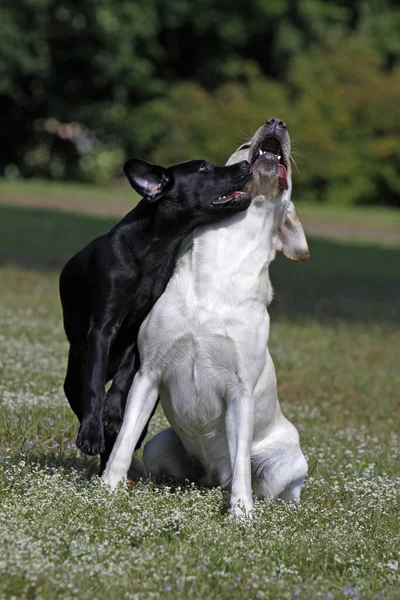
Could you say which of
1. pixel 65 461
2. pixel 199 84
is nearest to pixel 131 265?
pixel 65 461

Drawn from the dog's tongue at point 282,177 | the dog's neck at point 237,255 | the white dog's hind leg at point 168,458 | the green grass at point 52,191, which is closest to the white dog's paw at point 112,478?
the white dog's hind leg at point 168,458

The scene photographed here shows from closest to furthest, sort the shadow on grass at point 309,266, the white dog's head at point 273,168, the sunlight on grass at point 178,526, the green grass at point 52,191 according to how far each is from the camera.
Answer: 1. the sunlight on grass at point 178,526
2. the white dog's head at point 273,168
3. the shadow on grass at point 309,266
4. the green grass at point 52,191

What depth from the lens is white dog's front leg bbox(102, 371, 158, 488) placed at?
502 cm

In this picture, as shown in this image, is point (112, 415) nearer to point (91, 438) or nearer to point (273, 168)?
point (91, 438)

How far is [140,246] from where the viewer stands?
5.31m

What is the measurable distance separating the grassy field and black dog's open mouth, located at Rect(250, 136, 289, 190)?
5.38 ft

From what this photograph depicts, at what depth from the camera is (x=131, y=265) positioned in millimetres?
5277

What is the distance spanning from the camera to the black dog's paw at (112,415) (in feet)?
17.5

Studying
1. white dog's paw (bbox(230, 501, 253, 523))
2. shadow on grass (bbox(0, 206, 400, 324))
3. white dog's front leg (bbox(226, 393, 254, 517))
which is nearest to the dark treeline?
shadow on grass (bbox(0, 206, 400, 324))

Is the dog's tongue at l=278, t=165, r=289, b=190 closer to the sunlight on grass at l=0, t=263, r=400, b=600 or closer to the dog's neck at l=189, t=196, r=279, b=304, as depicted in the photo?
the dog's neck at l=189, t=196, r=279, b=304

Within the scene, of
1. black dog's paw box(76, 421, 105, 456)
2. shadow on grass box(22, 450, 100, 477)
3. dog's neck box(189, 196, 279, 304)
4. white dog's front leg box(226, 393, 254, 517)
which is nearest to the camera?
white dog's front leg box(226, 393, 254, 517)

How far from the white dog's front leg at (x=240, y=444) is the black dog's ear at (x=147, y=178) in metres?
1.19

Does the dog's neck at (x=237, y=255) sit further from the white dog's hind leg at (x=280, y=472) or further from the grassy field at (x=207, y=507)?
the grassy field at (x=207, y=507)

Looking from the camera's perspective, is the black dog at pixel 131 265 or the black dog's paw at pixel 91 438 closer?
the black dog's paw at pixel 91 438
